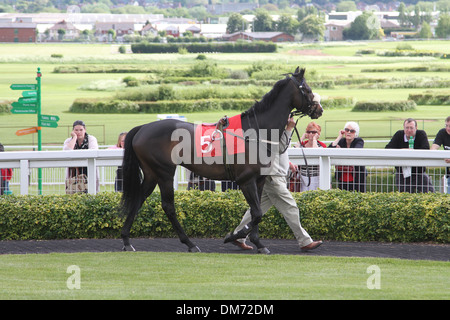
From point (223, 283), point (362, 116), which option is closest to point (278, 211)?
point (223, 283)

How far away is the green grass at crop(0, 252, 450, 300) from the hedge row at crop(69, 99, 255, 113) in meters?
32.2

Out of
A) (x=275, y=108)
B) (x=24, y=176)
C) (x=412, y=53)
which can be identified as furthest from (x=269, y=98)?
(x=412, y=53)

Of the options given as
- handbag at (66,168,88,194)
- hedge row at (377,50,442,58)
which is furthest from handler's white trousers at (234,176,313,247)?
hedge row at (377,50,442,58)

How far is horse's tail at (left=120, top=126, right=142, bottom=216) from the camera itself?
6.24 m

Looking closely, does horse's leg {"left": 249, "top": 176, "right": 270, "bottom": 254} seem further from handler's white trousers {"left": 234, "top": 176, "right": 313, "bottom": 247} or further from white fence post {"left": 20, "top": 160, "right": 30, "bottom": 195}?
white fence post {"left": 20, "top": 160, "right": 30, "bottom": 195}

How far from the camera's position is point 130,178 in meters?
6.23

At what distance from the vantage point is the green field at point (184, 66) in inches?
1350

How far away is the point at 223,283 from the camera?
464cm

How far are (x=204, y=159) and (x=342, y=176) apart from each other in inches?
73.1

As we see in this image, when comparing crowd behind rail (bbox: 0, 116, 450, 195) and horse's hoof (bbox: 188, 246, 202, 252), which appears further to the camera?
crowd behind rail (bbox: 0, 116, 450, 195)

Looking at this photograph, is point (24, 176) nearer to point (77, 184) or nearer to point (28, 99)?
point (77, 184)

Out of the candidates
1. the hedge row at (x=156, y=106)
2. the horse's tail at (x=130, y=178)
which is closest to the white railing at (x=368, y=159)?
the horse's tail at (x=130, y=178)

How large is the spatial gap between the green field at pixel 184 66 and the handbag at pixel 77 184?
75.7 feet
